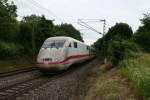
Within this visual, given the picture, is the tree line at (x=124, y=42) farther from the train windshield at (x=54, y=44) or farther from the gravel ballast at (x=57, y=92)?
the gravel ballast at (x=57, y=92)

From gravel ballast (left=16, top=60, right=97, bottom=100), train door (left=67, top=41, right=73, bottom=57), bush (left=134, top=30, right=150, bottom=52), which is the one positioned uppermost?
bush (left=134, top=30, right=150, bottom=52)

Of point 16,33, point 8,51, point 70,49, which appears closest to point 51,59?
point 70,49

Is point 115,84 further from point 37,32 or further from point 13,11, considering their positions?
point 37,32

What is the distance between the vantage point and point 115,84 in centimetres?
1215

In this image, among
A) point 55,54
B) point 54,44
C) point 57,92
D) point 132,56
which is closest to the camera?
point 57,92

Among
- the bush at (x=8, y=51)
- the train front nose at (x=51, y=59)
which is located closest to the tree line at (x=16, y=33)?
the bush at (x=8, y=51)

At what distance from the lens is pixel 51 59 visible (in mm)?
20062

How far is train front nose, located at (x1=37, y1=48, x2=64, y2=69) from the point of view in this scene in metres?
19.9

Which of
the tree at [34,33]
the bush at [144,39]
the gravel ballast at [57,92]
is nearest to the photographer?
the gravel ballast at [57,92]

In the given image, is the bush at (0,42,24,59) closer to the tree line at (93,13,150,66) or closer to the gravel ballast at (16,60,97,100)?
the tree line at (93,13,150,66)

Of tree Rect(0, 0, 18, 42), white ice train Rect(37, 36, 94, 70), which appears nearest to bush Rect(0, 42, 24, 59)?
tree Rect(0, 0, 18, 42)

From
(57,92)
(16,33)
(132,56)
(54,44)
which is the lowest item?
(57,92)

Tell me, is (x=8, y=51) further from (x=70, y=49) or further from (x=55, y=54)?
(x=55, y=54)

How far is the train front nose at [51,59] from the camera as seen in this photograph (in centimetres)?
1992
